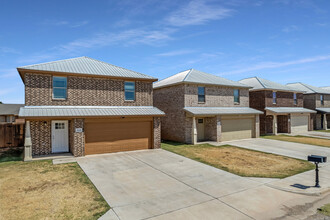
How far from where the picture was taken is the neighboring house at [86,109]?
13.4m

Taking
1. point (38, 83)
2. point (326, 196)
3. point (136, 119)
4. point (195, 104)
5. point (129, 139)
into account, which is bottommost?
point (326, 196)

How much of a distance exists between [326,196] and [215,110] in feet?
43.6

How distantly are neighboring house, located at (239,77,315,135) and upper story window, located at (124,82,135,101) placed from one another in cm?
1671

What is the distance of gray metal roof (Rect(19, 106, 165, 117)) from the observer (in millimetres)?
12633

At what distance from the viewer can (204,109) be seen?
2014 cm

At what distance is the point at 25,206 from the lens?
673 centimetres

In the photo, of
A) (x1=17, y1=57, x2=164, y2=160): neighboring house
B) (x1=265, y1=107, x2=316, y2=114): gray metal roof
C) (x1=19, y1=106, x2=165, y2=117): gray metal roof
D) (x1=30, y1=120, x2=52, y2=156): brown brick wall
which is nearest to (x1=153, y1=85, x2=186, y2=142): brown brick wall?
(x1=17, y1=57, x2=164, y2=160): neighboring house

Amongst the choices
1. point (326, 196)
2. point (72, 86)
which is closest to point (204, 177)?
point (326, 196)

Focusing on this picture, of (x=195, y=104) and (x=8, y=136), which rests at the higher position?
(x=195, y=104)

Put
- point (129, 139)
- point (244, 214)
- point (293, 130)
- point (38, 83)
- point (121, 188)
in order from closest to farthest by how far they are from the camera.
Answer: point (244, 214), point (121, 188), point (38, 83), point (129, 139), point (293, 130)

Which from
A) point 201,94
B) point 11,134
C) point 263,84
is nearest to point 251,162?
point 201,94

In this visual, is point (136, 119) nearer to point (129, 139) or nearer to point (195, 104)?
point (129, 139)

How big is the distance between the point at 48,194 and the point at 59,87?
8.48 metres

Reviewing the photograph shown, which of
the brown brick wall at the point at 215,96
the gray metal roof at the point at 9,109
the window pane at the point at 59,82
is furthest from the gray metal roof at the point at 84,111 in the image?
the gray metal roof at the point at 9,109
